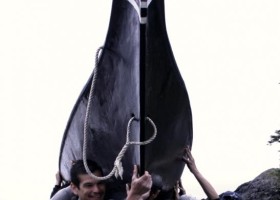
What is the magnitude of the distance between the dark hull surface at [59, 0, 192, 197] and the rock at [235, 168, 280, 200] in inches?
305

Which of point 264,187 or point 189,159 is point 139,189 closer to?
point 189,159

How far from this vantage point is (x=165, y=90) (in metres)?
5.09

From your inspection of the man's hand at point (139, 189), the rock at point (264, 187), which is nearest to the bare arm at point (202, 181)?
the man's hand at point (139, 189)

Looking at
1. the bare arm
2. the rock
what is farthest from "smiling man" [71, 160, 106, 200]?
the rock

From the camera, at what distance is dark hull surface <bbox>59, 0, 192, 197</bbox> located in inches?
179

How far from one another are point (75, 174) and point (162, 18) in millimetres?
1470

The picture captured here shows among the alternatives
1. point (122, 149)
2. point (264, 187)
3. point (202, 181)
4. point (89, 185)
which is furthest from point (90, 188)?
point (264, 187)

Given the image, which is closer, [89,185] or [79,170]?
[89,185]

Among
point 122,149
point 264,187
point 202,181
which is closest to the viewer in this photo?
point 122,149

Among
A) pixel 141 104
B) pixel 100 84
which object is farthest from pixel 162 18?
pixel 100 84

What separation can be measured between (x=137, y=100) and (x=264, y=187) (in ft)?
32.7

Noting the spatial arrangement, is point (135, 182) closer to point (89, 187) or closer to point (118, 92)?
point (89, 187)

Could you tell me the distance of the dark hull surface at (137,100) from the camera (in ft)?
14.9

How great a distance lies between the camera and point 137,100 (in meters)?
4.68
